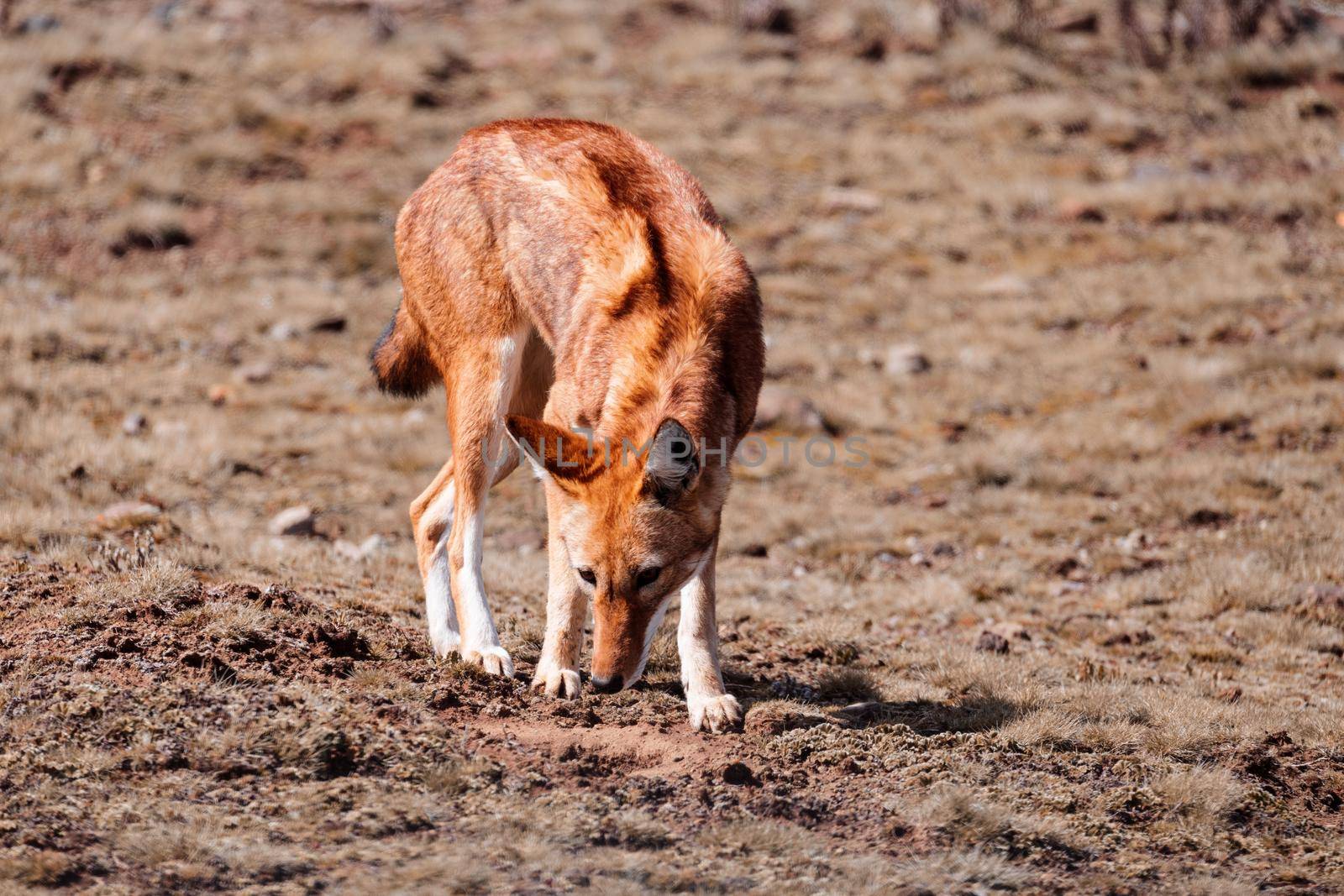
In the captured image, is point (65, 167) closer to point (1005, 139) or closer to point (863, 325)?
point (863, 325)

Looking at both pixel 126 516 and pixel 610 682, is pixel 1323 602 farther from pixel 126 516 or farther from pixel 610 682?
pixel 126 516

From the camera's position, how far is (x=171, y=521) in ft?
27.8

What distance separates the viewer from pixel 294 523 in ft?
31.4

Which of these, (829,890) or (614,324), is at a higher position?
(614,324)

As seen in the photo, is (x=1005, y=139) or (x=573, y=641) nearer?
(x=573, y=641)

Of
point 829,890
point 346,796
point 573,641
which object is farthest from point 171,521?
point 829,890

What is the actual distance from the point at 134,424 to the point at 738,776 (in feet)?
27.2

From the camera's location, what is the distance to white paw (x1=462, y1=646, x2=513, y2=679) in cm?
605

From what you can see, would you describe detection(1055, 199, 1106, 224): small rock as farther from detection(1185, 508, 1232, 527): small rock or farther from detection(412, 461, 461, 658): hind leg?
detection(412, 461, 461, 658): hind leg

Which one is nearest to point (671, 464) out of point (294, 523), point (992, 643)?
point (992, 643)

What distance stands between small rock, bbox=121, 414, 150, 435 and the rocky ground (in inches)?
2.5

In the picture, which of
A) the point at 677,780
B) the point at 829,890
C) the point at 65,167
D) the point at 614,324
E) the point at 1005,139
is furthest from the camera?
the point at 1005,139

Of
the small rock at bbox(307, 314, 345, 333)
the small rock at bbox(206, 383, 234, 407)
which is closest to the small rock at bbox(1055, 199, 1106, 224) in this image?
the small rock at bbox(307, 314, 345, 333)

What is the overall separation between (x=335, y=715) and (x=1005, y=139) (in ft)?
56.2
